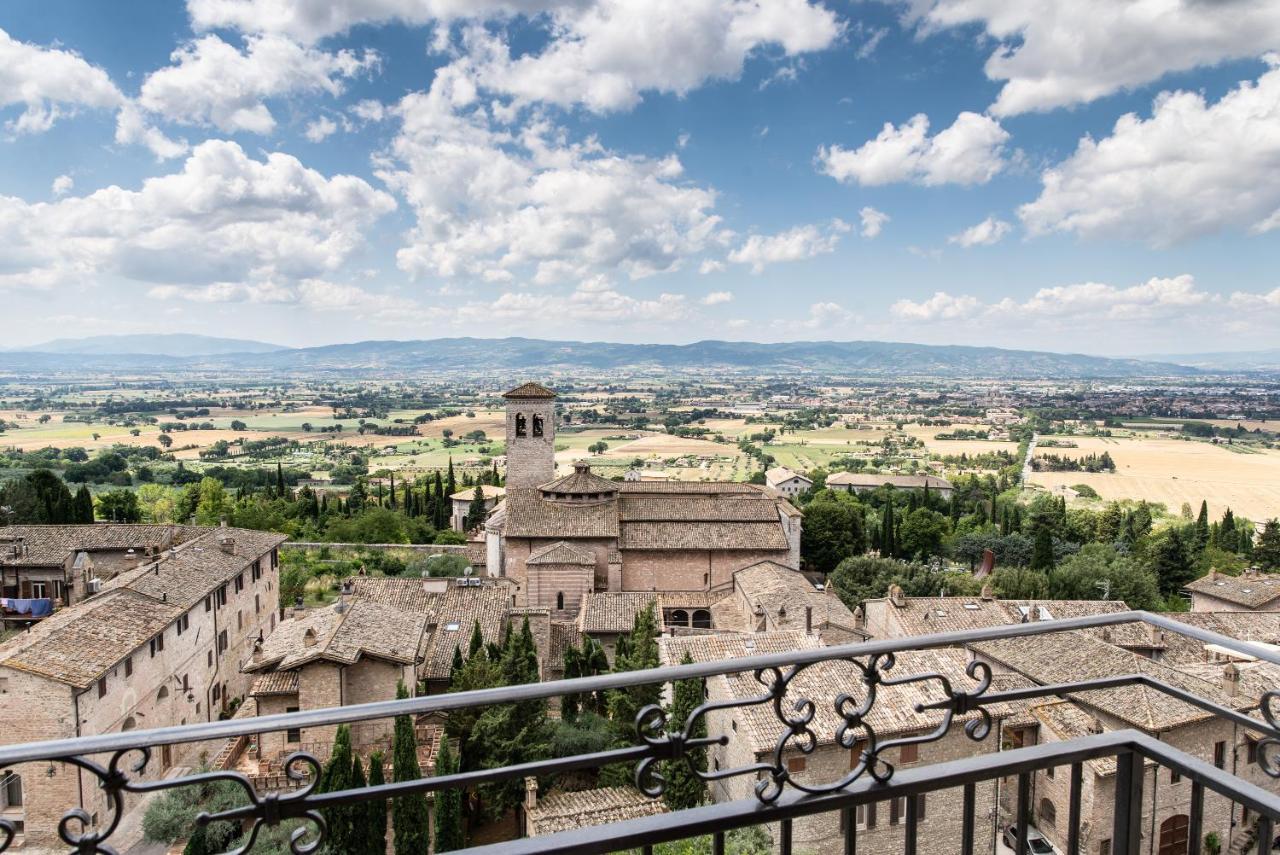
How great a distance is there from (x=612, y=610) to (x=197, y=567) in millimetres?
11047

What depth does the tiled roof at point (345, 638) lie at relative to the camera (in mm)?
14922

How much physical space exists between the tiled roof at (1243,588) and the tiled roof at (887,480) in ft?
106

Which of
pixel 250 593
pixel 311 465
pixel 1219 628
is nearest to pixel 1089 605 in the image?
pixel 1219 628

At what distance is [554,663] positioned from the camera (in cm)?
2150

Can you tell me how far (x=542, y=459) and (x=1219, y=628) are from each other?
73.9 ft

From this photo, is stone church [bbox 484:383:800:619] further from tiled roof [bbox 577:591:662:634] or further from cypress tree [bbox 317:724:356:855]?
cypress tree [bbox 317:724:356:855]

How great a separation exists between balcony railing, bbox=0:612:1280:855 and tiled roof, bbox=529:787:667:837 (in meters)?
9.52

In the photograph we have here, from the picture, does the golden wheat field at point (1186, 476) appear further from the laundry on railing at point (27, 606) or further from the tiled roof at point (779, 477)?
the laundry on railing at point (27, 606)

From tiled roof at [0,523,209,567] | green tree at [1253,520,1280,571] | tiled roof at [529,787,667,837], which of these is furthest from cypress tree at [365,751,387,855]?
green tree at [1253,520,1280,571]

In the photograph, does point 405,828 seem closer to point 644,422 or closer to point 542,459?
point 542,459

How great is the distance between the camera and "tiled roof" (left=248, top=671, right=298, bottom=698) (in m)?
14.7

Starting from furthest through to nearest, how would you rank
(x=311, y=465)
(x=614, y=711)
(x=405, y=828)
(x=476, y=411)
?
1. (x=476, y=411)
2. (x=311, y=465)
3. (x=614, y=711)
4. (x=405, y=828)

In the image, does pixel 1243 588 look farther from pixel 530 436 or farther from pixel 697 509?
pixel 530 436

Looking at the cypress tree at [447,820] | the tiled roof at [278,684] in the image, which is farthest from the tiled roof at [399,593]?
the cypress tree at [447,820]
